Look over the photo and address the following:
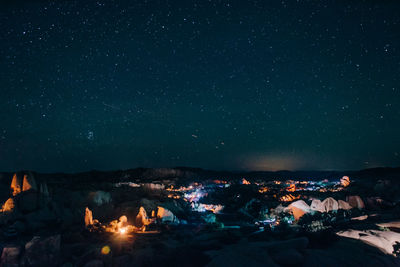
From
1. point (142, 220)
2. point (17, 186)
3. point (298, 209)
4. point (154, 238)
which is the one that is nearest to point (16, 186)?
point (17, 186)

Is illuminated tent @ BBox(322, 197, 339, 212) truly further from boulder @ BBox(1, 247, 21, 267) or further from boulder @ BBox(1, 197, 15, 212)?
boulder @ BBox(1, 197, 15, 212)

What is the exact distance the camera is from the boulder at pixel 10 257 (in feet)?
52.7

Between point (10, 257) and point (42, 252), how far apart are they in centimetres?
190

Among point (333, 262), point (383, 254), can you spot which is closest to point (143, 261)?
point (333, 262)

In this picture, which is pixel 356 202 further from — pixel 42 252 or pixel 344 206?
pixel 42 252

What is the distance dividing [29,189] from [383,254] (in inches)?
1546

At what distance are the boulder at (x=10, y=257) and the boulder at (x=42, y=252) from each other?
1.56 ft

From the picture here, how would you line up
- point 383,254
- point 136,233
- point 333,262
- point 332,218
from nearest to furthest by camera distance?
point 333,262, point 383,254, point 136,233, point 332,218

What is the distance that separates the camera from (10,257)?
16266 millimetres

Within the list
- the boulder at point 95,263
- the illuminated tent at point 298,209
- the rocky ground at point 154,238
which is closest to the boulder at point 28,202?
the rocky ground at point 154,238

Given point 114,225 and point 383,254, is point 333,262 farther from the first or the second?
point 114,225

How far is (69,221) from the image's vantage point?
102ft

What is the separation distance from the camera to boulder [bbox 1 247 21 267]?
16062 millimetres

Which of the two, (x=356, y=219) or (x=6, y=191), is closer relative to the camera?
(x=356, y=219)
